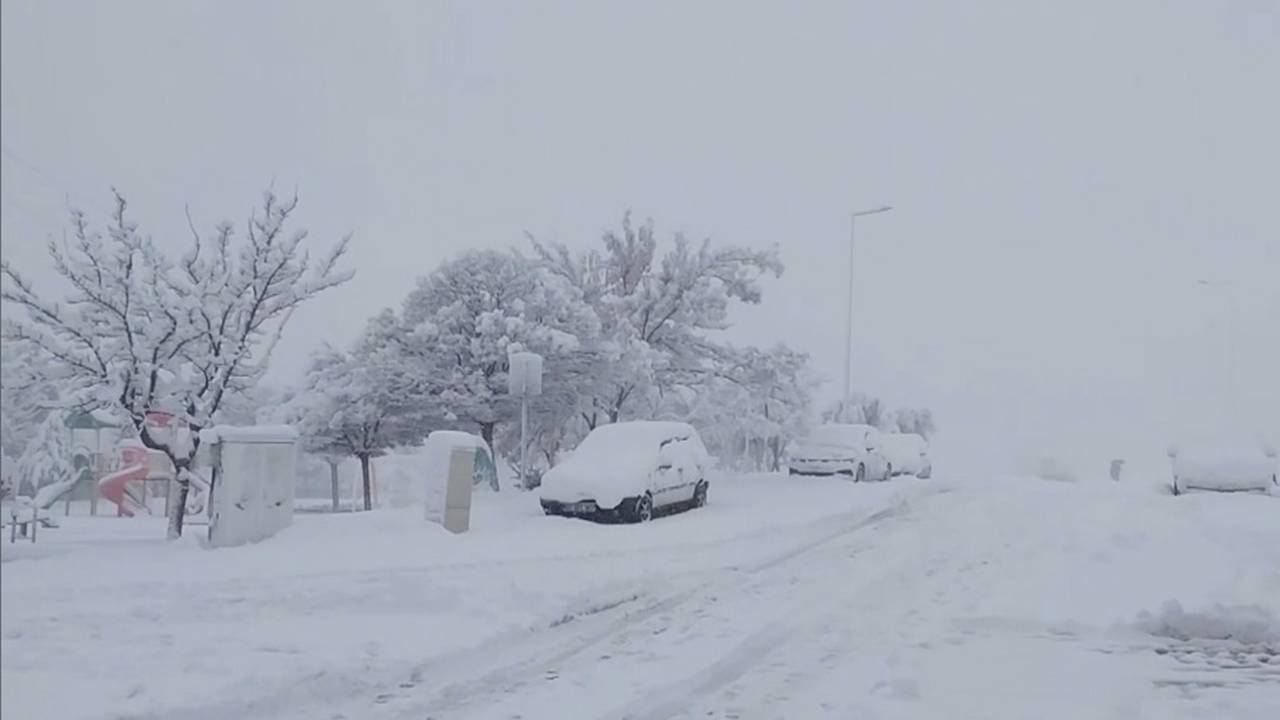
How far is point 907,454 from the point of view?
25516 millimetres

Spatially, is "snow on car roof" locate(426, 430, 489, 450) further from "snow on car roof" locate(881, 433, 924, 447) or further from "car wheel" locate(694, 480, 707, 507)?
"snow on car roof" locate(881, 433, 924, 447)

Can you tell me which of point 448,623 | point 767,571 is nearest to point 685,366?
point 767,571

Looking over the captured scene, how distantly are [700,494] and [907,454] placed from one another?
1260 centimetres

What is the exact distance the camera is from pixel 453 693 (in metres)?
4.56

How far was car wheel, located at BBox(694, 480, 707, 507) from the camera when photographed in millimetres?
14219

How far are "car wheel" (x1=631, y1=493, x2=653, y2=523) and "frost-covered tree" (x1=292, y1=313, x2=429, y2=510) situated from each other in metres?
2.74

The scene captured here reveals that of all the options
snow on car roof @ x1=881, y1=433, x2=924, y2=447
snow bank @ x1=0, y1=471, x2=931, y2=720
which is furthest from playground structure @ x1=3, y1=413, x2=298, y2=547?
snow on car roof @ x1=881, y1=433, x2=924, y2=447

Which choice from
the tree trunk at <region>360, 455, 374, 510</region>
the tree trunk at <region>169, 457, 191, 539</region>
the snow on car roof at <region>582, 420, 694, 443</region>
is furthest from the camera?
the snow on car roof at <region>582, 420, 694, 443</region>

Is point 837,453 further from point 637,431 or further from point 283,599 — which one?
point 283,599

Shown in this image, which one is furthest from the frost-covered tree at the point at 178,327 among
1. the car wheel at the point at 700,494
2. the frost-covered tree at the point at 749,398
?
the frost-covered tree at the point at 749,398

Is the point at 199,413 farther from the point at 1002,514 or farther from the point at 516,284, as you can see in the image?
the point at 1002,514

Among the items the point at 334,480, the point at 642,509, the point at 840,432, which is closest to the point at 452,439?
the point at 334,480

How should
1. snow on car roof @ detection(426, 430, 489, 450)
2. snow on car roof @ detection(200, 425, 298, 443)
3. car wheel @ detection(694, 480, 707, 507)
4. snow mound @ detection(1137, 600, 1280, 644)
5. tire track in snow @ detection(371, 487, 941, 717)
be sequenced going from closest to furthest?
tire track in snow @ detection(371, 487, 941, 717), snow mound @ detection(1137, 600, 1280, 644), snow on car roof @ detection(200, 425, 298, 443), snow on car roof @ detection(426, 430, 489, 450), car wheel @ detection(694, 480, 707, 507)

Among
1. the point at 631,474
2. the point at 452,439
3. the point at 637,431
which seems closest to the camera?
the point at 452,439
